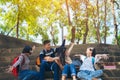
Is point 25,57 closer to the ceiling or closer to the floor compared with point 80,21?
closer to the floor

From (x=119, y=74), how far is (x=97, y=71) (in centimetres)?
128

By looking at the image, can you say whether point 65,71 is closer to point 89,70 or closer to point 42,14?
point 89,70

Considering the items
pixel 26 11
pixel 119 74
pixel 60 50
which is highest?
pixel 26 11

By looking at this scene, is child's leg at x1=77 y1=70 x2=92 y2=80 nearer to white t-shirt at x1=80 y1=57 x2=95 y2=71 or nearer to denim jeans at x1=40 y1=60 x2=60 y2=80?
white t-shirt at x1=80 y1=57 x2=95 y2=71

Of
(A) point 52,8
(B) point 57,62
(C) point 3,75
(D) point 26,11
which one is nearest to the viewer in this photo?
(B) point 57,62

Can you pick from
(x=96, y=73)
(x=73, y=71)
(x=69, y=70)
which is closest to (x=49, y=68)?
(x=69, y=70)

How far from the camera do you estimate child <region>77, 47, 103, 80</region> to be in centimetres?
966

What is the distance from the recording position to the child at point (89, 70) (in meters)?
9.66

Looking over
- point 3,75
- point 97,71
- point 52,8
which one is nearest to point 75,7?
point 52,8

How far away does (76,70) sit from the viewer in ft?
34.5

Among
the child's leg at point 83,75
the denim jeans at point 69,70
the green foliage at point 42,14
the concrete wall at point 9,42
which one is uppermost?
the green foliage at point 42,14

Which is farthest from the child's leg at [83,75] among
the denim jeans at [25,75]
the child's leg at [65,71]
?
the denim jeans at [25,75]

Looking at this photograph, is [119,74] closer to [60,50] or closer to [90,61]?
[90,61]

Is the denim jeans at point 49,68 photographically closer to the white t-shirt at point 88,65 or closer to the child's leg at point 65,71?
the child's leg at point 65,71
